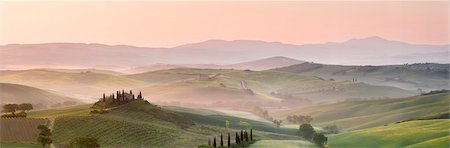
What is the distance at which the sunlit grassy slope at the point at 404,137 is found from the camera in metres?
131

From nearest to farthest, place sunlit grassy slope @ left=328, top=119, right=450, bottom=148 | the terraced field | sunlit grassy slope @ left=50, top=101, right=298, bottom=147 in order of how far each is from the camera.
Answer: the terraced field → sunlit grassy slope @ left=50, top=101, right=298, bottom=147 → sunlit grassy slope @ left=328, top=119, right=450, bottom=148

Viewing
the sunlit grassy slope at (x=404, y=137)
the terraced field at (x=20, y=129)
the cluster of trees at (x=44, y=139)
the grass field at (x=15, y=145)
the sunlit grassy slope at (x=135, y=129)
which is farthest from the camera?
the sunlit grassy slope at (x=404, y=137)

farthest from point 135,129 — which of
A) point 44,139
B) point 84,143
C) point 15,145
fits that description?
point 84,143

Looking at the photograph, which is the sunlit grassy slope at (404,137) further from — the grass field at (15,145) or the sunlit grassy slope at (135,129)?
the grass field at (15,145)

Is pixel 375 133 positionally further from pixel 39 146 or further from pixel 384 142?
pixel 39 146

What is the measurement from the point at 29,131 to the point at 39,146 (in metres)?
15.6

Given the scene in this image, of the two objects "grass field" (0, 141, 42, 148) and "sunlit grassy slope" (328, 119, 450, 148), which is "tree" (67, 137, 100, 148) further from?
"sunlit grassy slope" (328, 119, 450, 148)

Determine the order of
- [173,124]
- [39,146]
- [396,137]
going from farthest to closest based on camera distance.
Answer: [173,124]
[396,137]
[39,146]

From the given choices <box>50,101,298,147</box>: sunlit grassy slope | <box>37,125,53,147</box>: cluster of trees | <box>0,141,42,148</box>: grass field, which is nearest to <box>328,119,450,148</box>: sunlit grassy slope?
<box>50,101,298,147</box>: sunlit grassy slope

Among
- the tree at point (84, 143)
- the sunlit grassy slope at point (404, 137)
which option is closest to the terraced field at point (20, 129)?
the tree at point (84, 143)

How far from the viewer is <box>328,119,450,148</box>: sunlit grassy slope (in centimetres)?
13138

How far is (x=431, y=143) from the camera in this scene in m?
127

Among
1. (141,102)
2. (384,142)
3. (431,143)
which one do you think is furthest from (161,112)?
(431,143)

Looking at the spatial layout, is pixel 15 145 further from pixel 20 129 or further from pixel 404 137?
pixel 404 137
